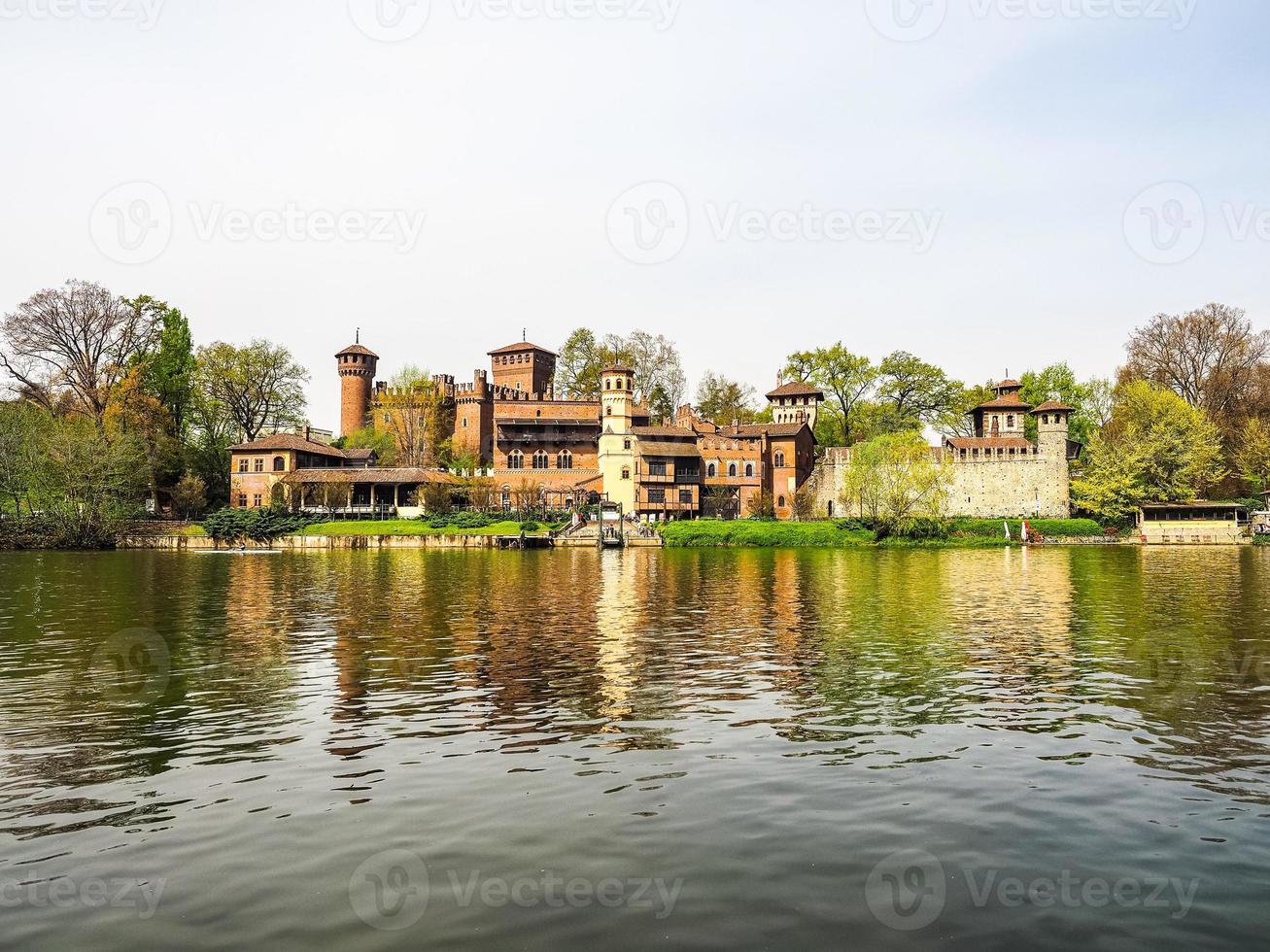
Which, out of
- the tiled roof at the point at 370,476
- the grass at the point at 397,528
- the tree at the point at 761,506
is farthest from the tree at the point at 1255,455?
the tiled roof at the point at 370,476

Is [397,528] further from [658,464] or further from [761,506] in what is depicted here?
[761,506]

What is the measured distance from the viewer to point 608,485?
82.7m

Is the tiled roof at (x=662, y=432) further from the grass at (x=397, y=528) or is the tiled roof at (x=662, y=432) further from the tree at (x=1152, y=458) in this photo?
the tree at (x=1152, y=458)

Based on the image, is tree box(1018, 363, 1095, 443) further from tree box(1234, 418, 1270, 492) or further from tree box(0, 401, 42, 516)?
tree box(0, 401, 42, 516)

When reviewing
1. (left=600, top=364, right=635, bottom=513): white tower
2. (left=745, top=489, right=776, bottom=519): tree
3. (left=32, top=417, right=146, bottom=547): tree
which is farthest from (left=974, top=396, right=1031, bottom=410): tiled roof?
(left=32, top=417, right=146, bottom=547): tree

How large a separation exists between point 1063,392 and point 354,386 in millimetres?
76805

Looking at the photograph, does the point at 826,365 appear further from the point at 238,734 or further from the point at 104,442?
the point at 238,734

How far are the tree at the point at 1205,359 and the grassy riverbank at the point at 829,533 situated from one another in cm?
1795

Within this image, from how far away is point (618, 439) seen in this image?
82.1m

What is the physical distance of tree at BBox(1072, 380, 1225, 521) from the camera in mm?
71125

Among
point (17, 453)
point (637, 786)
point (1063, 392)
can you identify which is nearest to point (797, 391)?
point (1063, 392)

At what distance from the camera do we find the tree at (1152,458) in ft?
233

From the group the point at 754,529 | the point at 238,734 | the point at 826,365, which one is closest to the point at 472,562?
the point at 754,529

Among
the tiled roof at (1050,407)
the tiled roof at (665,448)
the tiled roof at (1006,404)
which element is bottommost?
the tiled roof at (665,448)
